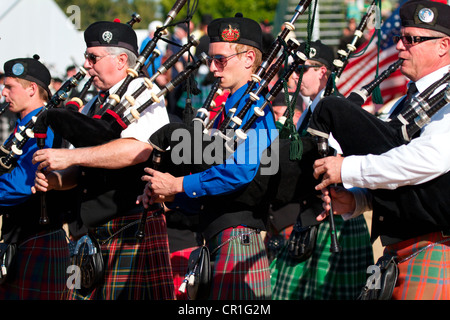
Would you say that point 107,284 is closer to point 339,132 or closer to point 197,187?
point 197,187

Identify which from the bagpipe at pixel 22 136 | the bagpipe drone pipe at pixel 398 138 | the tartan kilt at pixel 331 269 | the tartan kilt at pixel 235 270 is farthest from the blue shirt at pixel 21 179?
the bagpipe drone pipe at pixel 398 138

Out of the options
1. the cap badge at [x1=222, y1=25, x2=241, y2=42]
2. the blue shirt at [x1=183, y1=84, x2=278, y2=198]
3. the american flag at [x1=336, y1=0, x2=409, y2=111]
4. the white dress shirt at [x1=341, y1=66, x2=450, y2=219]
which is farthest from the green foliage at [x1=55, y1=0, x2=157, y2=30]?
the white dress shirt at [x1=341, y1=66, x2=450, y2=219]

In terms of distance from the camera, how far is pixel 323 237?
4215 millimetres

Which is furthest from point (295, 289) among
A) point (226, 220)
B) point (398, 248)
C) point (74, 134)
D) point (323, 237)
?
→ point (74, 134)

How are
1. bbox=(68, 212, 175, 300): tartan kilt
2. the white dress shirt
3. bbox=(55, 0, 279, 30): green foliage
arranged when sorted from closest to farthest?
1. the white dress shirt
2. bbox=(68, 212, 175, 300): tartan kilt
3. bbox=(55, 0, 279, 30): green foliage

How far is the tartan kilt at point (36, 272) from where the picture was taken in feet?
13.8

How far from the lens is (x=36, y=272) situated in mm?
4191

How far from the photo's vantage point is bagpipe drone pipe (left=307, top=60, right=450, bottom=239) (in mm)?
2648

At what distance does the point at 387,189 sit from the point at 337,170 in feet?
0.76

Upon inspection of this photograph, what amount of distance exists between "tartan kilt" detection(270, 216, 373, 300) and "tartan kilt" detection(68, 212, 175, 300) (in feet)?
3.19

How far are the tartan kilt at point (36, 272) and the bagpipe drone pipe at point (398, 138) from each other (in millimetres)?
2168

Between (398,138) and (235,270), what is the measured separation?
104 centimetres

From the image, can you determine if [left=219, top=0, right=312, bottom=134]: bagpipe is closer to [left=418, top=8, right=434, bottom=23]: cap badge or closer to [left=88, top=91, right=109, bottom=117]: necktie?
[left=418, top=8, right=434, bottom=23]: cap badge

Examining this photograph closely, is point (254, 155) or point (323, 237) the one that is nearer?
point (254, 155)
